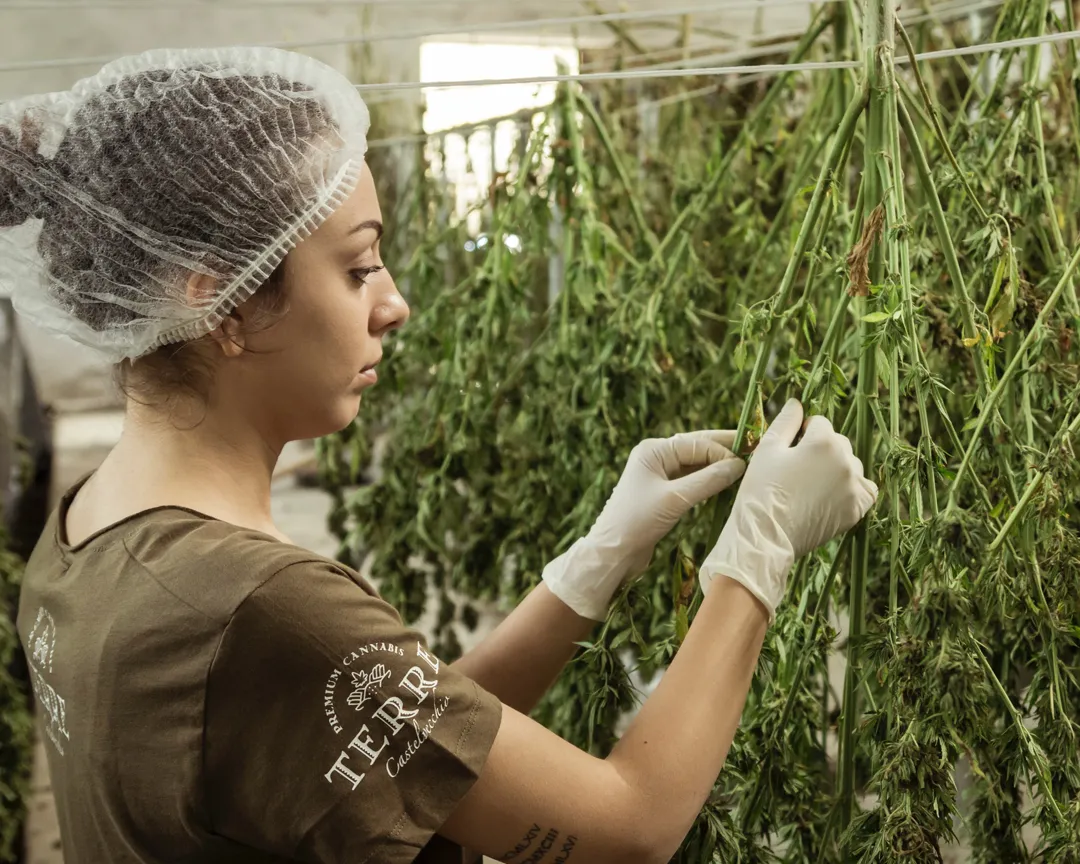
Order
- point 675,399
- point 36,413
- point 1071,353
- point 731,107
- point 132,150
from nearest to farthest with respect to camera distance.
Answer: point 132,150 < point 1071,353 < point 675,399 < point 731,107 < point 36,413

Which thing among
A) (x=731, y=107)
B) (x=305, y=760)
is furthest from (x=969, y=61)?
(x=305, y=760)

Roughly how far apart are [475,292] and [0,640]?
3.52ft

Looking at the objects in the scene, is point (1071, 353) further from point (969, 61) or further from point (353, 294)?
point (969, 61)

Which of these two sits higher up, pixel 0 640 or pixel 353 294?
pixel 353 294

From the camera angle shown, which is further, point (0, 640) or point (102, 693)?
point (0, 640)

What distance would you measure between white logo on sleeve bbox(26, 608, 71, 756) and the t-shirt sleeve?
0.22 meters

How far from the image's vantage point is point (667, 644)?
3.99 ft

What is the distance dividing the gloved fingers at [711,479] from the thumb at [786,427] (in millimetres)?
83

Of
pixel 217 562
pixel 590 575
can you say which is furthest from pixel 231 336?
pixel 590 575

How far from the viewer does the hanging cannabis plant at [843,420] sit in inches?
43.8

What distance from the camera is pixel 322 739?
96 cm

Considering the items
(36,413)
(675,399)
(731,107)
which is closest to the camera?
(675,399)

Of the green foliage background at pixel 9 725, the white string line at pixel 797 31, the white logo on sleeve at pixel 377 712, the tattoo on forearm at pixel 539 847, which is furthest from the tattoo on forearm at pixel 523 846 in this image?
the green foliage background at pixel 9 725

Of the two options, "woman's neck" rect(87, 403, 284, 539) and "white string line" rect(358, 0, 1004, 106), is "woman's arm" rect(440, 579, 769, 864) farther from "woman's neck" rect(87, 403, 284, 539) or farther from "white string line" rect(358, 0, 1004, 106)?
"white string line" rect(358, 0, 1004, 106)
